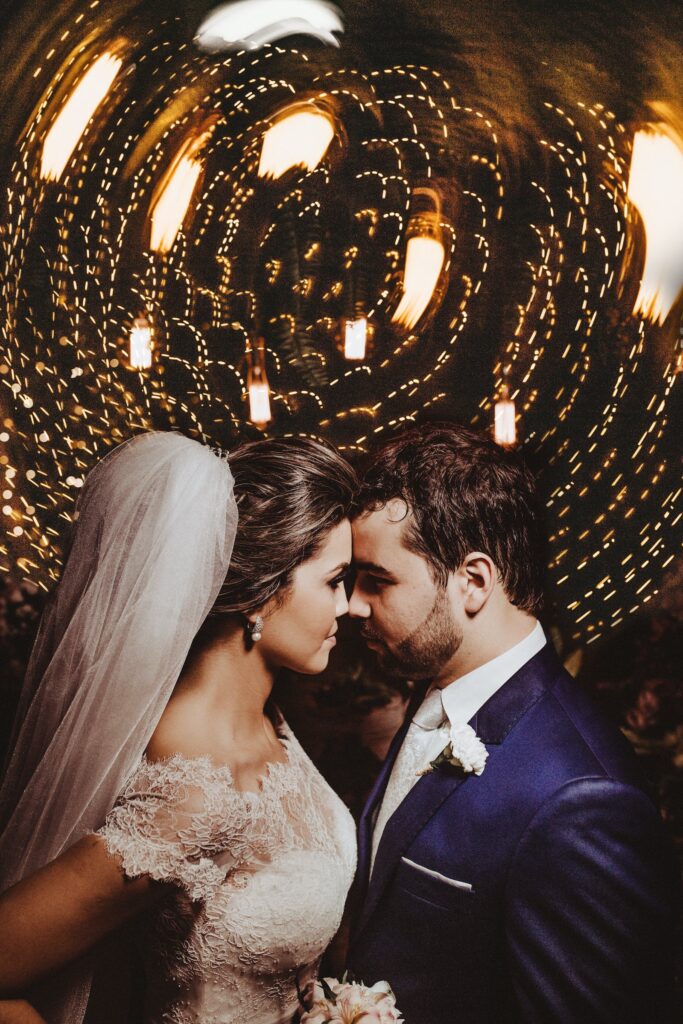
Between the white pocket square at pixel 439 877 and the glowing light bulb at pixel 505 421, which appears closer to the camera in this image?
the white pocket square at pixel 439 877

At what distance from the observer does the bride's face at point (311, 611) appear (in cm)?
214

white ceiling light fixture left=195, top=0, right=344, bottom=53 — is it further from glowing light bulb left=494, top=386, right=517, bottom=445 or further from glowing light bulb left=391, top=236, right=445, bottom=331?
glowing light bulb left=494, top=386, right=517, bottom=445

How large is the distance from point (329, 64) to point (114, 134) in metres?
0.67

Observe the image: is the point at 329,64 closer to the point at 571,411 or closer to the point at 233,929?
the point at 571,411

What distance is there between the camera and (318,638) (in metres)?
2.17

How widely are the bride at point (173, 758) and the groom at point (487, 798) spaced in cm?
16

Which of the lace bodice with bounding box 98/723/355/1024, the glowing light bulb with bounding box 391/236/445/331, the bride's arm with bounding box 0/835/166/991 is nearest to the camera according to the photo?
the bride's arm with bounding box 0/835/166/991

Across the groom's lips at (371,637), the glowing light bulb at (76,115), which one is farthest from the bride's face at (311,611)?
the glowing light bulb at (76,115)

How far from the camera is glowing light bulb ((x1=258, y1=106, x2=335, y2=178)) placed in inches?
96.6

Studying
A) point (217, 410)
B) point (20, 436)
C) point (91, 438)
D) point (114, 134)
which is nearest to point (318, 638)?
point (217, 410)

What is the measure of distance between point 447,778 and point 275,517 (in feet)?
2.57

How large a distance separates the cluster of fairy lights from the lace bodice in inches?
37.1

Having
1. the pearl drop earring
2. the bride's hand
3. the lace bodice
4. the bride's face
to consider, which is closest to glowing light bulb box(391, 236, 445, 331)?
the bride's face

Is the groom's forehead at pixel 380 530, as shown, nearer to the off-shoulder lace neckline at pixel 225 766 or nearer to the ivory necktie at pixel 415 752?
the ivory necktie at pixel 415 752
